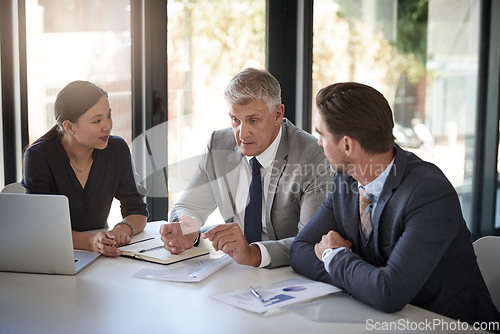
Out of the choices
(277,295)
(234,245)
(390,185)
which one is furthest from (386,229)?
(234,245)

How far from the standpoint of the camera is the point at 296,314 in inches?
62.1

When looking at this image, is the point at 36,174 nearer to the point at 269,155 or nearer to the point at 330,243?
the point at 269,155

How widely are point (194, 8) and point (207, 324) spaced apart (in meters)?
2.87

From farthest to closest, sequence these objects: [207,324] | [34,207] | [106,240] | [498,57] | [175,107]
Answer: [498,57], [175,107], [106,240], [34,207], [207,324]

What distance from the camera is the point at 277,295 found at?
1.73 metres

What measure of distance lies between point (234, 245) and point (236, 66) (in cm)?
246

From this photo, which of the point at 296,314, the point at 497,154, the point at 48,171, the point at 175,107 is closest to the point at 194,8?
the point at 175,107

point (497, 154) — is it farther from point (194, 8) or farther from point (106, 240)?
point (106, 240)

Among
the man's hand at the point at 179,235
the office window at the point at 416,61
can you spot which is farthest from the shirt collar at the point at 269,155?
the office window at the point at 416,61

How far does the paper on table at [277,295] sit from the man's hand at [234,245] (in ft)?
0.64

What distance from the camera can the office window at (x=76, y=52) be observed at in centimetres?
341

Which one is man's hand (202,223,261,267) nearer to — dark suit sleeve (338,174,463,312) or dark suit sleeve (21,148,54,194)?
dark suit sleeve (338,174,463,312)

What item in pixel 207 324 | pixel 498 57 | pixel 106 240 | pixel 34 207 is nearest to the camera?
pixel 207 324

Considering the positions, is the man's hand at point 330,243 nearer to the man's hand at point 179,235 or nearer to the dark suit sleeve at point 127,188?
the man's hand at point 179,235
